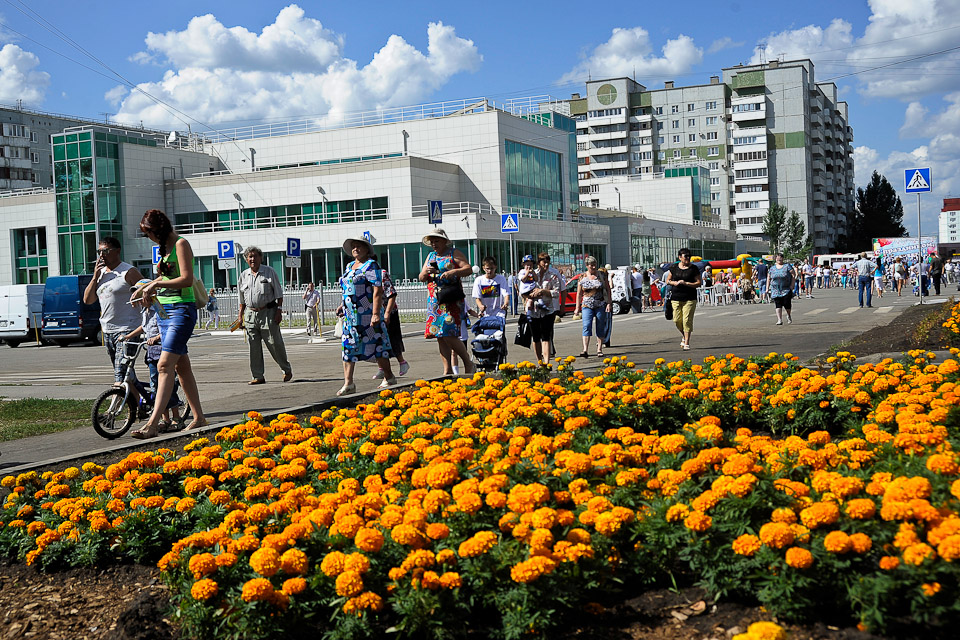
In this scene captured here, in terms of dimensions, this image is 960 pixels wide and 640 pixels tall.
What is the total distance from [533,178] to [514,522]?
2496 inches

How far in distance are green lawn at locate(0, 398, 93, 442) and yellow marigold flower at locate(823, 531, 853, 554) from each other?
8.09 meters

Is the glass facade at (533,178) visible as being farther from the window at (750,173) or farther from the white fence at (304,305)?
the window at (750,173)

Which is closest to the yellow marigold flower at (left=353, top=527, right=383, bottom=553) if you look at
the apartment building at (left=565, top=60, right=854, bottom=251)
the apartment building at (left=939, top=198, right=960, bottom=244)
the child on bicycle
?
the child on bicycle

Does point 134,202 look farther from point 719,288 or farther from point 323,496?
point 323,496

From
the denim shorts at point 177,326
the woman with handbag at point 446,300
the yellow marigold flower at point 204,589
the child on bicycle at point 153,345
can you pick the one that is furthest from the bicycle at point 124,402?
the yellow marigold flower at point 204,589

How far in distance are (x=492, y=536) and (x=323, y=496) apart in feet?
3.53

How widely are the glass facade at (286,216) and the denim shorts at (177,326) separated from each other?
48.1 metres

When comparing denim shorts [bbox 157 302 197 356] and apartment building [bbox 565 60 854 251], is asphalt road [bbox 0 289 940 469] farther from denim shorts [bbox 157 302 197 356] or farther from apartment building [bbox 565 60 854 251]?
apartment building [bbox 565 60 854 251]

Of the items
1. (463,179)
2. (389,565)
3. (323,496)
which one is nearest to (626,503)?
(389,565)

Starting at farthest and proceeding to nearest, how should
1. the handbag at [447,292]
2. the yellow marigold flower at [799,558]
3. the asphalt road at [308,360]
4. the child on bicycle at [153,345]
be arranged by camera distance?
the handbag at [447,292]
the asphalt road at [308,360]
the child on bicycle at [153,345]
the yellow marigold flower at [799,558]

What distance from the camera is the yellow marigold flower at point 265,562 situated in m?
3.29

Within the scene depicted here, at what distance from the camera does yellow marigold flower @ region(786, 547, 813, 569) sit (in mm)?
2855

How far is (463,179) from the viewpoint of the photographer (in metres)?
62.0

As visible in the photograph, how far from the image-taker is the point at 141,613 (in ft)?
11.7
